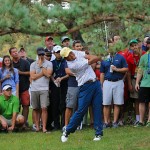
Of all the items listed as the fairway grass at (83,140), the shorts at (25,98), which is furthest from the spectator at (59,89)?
the shorts at (25,98)

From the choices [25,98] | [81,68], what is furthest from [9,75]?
[81,68]

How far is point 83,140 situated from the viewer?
998 cm

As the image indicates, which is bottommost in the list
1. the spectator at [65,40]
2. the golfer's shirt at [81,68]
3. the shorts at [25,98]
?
the shorts at [25,98]

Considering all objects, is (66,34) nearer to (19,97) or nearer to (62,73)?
(62,73)

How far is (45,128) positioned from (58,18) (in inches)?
148

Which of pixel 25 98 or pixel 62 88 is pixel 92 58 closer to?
pixel 62 88

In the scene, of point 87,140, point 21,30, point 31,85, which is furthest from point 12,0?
point 31,85

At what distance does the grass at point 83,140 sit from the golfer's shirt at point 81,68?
1.21 meters

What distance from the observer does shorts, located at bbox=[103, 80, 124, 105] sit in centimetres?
1184

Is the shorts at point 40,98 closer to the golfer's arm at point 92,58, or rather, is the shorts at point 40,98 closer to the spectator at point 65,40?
the spectator at point 65,40

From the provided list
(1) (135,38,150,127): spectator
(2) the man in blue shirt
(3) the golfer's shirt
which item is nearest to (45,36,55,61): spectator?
(2) the man in blue shirt

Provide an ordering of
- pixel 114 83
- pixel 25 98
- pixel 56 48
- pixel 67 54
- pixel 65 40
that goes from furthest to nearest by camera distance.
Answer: pixel 25 98 → pixel 114 83 → pixel 56 48 → pixel 65 40 → pixel 67 54

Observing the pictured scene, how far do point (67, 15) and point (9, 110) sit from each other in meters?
4.03

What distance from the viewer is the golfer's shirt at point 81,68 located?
9531mm
